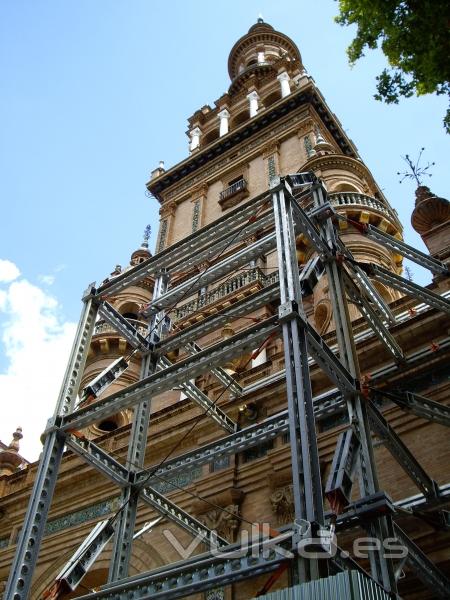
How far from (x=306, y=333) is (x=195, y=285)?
4133mm

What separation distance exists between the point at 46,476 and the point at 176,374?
217 cm

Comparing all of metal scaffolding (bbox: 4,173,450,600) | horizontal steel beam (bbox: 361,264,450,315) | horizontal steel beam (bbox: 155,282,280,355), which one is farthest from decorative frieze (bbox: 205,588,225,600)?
horizontal steel beam (bbox: 361,264,450,315)

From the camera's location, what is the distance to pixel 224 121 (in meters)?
41.3

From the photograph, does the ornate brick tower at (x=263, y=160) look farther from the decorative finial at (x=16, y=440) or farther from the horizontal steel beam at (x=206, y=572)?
the horizontal steel beam at (x=206, y=572)

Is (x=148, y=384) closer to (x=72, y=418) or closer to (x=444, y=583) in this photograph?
(x=72, y=418)

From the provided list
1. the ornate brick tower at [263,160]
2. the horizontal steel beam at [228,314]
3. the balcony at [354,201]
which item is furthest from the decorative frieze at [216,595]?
the balcony at [354,201]

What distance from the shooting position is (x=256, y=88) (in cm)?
4225

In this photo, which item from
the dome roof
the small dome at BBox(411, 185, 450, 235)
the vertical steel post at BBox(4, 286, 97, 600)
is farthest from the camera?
the dome roof

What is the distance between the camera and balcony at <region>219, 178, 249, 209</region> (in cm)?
3216

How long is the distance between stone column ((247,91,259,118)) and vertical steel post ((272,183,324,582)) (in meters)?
30.9

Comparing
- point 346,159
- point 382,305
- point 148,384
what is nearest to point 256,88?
point 346,159

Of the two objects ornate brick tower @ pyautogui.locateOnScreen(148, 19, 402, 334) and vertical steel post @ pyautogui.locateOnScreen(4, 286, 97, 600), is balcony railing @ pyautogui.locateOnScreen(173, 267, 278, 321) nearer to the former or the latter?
ornate brick tower @ pyautogui.locateOnScreen(148, 19, 402, 334)

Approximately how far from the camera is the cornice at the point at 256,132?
115 ft

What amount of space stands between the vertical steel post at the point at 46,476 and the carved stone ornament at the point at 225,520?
395 cm
